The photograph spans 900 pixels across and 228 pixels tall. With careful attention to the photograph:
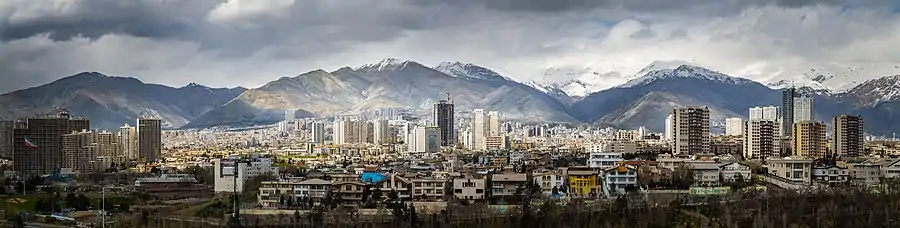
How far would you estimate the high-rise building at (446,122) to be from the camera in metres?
31.2

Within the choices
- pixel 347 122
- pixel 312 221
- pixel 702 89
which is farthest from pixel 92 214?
pixel 702 89

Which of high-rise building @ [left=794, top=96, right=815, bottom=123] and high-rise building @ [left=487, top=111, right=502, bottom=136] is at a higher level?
high-rise building @ [left=794, top=96, right=815, bottom=123]

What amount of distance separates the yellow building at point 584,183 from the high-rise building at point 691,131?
7.21 m

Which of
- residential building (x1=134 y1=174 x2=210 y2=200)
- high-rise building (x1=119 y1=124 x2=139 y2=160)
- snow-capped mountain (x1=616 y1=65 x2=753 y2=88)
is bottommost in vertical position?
residential building (x1=134 y1=174 x2=210 y2=200)

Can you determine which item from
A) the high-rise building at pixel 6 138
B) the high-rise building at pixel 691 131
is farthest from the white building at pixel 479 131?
the high-rise building at pixel 6 138

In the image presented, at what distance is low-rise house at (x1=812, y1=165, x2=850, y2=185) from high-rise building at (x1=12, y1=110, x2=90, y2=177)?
11.7m

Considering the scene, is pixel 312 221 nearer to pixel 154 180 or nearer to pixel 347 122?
pixel 154 180

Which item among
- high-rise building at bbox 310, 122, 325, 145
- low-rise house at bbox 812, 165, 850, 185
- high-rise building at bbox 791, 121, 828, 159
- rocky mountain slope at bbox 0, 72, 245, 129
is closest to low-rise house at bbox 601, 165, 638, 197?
low-rise house at bbox 812, 165, 850, 185

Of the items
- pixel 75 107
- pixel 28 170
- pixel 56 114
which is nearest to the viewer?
pixel 28 170

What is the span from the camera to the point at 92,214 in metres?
12.4

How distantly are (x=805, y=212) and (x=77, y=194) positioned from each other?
8.83 metres

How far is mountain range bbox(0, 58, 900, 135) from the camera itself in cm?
4259

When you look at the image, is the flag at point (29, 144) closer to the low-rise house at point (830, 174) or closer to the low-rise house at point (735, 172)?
the low-rise house at point (735, 172)

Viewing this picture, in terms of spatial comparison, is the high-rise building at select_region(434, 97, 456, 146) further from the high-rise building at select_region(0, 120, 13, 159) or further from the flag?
the flag
